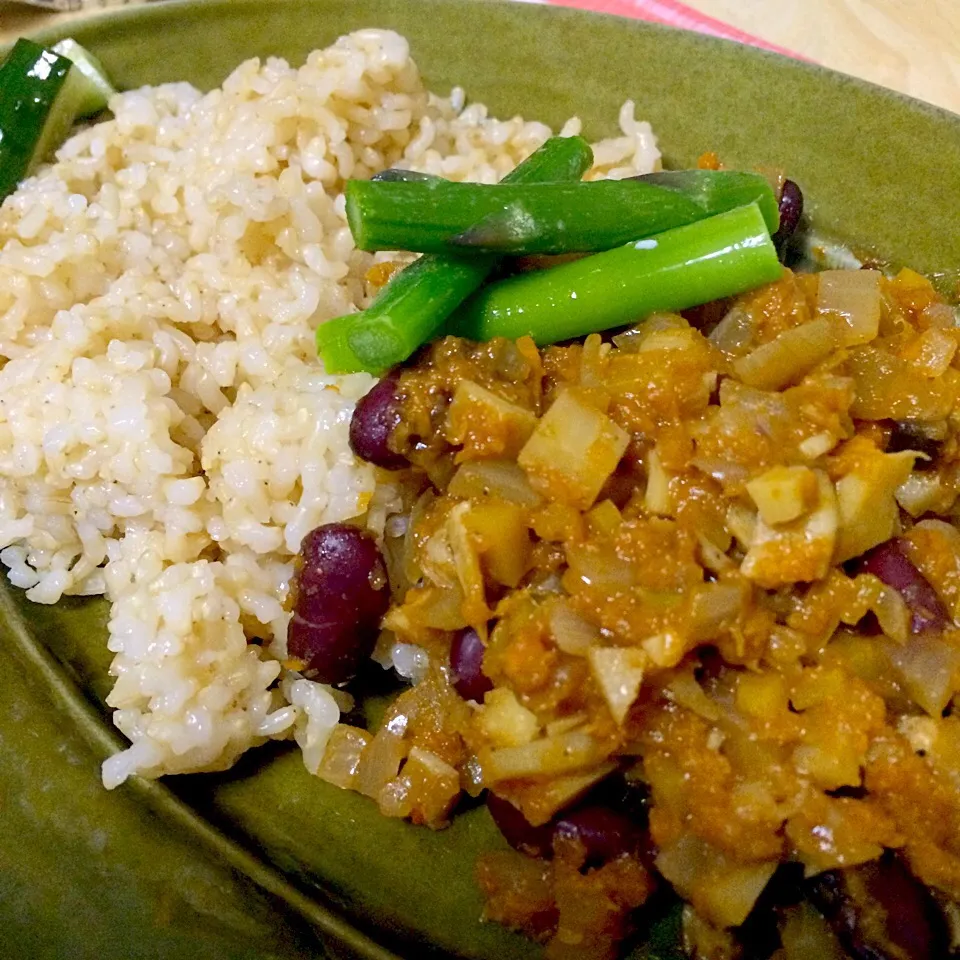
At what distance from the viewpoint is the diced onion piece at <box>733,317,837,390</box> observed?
184 centimetres

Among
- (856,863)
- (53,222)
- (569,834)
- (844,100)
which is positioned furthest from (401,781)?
(844,100)

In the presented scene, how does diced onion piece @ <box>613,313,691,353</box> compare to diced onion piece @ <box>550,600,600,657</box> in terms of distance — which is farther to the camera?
diced onion piece @ <box>613,313,691,353</box>

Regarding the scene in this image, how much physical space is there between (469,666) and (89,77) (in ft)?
7.98

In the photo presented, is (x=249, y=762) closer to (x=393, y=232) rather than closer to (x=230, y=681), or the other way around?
(x=230, y=681)

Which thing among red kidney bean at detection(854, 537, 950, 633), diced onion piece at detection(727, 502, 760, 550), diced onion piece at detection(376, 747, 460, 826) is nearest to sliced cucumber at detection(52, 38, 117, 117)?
diced onion piece at detection(376, 747, 460, 826)

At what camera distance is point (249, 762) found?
83.1 inches

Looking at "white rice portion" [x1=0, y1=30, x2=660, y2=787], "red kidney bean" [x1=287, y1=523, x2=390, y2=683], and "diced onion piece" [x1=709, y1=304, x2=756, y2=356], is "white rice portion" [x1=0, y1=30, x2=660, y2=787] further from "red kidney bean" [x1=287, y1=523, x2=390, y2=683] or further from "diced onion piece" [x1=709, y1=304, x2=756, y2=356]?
"diced onion piece" [x1=709, y1=304, x2=756, y2=356]

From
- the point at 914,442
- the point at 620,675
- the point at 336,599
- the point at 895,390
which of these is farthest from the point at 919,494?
the point at 336,599

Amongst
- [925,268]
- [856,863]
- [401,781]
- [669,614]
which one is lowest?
[401,781]

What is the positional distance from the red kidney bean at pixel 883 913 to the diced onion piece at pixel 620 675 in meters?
0.52

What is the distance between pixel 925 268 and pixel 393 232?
1564mm

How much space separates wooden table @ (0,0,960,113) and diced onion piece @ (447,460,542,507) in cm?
254

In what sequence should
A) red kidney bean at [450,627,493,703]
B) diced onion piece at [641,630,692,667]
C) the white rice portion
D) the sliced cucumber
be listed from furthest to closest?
the sliced cucumber → the white rice portion → red kidney bean at [450,627,493,703] → diced onion piece at [641,630,692,667]

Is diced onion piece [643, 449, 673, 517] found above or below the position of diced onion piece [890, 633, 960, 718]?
above
